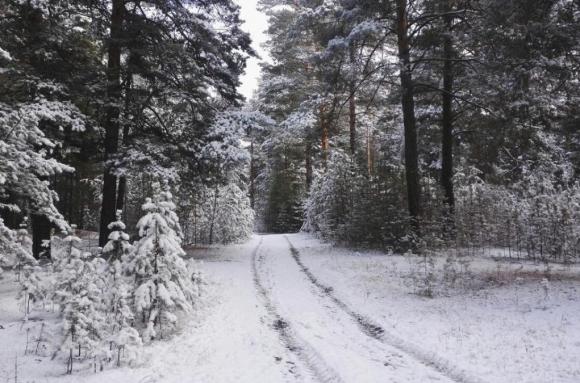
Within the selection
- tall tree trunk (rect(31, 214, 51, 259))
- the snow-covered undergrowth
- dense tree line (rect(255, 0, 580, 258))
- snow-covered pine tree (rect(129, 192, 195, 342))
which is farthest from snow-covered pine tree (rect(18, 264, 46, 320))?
dense tree line (rect(255, 0, 580, 258))

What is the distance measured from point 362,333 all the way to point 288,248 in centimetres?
1337

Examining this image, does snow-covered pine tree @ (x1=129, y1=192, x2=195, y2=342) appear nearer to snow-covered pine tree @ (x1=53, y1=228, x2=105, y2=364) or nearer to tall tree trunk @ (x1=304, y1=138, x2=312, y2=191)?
snow-covered pine tree @ (x1=53, y1=228, x2=105, y2=364)

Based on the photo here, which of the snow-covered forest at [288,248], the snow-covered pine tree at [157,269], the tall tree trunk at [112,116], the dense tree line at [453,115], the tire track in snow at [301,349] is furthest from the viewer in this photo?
the tall tree trunk at [112,116]

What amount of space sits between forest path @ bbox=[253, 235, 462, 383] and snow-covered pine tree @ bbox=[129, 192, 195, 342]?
2.07 m

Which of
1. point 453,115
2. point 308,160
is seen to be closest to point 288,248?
point 453,115

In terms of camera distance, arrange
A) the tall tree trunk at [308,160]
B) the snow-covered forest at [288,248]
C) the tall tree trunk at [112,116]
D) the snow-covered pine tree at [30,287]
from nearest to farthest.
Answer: the snow-covered forest at [288,248] → the snow-covered pine tree at [30,287] → the tall tree trunk at [112,116] → the tall tree trunk at [308,160]

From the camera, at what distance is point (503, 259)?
44.9 ft

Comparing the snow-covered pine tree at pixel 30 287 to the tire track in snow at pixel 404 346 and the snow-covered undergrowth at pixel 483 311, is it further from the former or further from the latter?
the snow-covered undergrowth at pixel 483 311

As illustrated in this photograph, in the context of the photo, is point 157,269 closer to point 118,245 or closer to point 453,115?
point 118,245

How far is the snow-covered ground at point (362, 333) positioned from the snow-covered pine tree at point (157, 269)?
22.1 inches

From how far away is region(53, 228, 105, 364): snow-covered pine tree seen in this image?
6.14m

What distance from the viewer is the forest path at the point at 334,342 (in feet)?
18.9

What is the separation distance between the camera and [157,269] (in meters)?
7.58

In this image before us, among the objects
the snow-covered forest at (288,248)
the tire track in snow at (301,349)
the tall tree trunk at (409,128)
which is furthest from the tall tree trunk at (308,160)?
the tire track in snow at (301,349)
